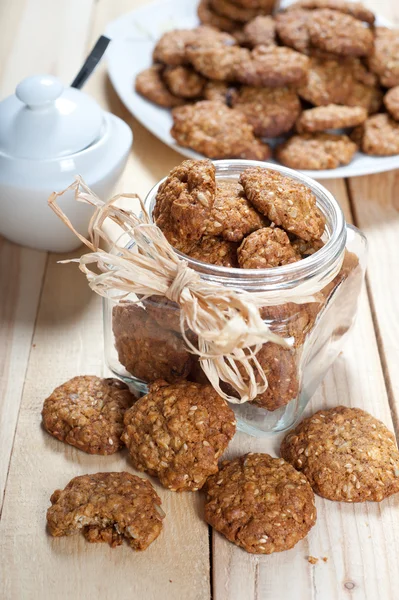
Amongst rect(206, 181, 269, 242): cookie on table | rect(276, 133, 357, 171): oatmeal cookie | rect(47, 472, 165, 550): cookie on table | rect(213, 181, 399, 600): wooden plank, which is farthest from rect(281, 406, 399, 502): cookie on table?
rect(276, 133, 357, 171): oatmeal cookie

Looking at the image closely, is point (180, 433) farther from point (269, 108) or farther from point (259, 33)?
point (259, 33)

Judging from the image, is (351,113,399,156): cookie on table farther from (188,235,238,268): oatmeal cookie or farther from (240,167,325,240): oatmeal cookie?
(188,235,238,268): oatmeal cookie

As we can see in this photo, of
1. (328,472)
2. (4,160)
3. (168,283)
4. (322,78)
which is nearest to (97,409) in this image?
(168,283)

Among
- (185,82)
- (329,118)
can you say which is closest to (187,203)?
(329,118)

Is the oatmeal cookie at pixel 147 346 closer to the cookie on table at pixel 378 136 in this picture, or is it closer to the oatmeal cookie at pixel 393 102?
the cookie on table at pixel 378 136

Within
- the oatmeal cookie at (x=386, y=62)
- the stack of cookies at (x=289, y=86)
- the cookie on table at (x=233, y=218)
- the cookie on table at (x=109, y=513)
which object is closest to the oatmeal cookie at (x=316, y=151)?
the stack of cookies at (x=289, y=86)
